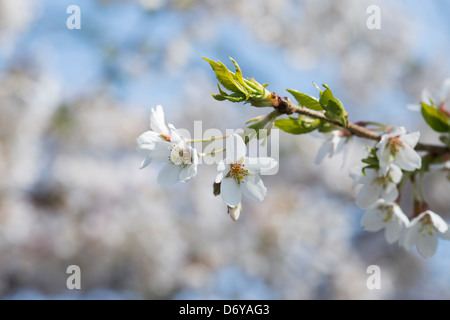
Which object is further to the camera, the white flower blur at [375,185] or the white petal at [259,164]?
the white flower blur at [375,185]

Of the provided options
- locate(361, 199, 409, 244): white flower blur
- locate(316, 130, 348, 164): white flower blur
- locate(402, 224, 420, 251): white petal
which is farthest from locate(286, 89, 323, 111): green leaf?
locate(402, 224, 420, 251): white petal

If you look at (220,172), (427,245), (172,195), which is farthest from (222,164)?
(172,195)

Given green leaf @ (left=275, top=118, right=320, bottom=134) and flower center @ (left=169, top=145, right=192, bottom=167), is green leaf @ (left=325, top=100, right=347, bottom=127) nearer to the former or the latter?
green leaf @ (left=275, top=118, right=320, bottom=134)

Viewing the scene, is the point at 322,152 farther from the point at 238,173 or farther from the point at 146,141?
the point at 146,141

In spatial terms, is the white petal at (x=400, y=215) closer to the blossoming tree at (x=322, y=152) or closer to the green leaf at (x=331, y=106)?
the blossoming tree at (x=322, y=152)

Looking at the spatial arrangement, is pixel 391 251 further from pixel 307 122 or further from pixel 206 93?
pixel 307 122

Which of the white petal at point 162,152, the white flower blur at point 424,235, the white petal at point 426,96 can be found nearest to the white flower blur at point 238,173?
the white petal at point 162,152
